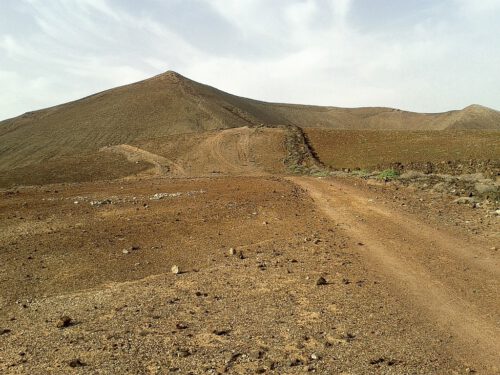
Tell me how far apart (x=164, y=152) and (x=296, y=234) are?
2603 centimetres

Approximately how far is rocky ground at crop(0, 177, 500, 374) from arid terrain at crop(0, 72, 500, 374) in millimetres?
30

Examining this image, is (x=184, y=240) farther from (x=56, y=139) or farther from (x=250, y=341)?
(x=56, y=139)

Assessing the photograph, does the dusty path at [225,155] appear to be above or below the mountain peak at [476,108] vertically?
below

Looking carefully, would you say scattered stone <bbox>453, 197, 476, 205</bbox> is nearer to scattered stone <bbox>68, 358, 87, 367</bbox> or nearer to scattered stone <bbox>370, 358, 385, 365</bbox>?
scattered stone <bbox>370, 358, 385, 365</bbox>

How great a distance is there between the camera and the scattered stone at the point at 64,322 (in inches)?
246

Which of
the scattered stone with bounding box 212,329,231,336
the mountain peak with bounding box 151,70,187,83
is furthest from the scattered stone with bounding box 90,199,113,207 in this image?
the mountain peak with bounding box 151,70,187,83

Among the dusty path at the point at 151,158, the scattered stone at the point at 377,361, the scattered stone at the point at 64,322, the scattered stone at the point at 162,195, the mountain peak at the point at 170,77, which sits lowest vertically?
the scattered stone at the point at 377,361

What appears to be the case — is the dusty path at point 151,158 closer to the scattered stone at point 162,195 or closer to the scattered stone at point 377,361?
the scattered stone at point 162,195

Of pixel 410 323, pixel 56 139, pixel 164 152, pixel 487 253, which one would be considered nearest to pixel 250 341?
pixel 410 323

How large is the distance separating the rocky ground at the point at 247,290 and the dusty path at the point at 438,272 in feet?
0.12

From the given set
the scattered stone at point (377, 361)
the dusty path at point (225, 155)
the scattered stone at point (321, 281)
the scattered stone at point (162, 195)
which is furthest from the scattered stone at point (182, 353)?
the dusty path at point (225, 155)

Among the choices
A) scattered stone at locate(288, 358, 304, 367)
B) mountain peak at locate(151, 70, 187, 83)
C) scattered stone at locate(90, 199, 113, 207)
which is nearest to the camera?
scattered stone at locate(288, 358, 304, 367)

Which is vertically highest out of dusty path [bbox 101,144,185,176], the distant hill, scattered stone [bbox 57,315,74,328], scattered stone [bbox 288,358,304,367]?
the distant hill

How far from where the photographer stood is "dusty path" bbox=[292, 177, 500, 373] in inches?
227
